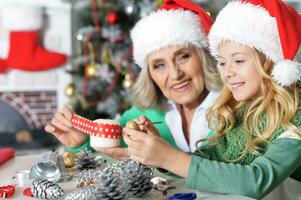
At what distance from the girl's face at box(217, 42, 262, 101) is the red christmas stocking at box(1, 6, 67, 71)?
2.58m

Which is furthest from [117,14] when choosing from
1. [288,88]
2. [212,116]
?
[288,88]

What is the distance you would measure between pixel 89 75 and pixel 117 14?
0.50m

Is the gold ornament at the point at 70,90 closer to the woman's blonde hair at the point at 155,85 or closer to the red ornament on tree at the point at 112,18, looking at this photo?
the red ornament on tree at the point at 112,18

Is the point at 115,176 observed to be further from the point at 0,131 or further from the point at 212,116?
the point at 0,131

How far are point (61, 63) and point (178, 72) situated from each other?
2225mm

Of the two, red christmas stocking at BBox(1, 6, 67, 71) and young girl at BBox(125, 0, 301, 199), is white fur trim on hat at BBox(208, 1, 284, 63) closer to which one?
young girl at BBox(125, 0, 301, 199)

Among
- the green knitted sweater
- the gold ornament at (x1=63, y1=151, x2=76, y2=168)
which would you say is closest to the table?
the gold ornament at (x1=63, y1=151, x2=76, y2=168)

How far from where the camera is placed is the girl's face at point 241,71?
1357 mm

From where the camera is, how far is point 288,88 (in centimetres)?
136

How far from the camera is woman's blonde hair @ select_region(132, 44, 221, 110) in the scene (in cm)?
182

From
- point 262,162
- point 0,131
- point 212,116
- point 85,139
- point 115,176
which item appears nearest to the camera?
point 115,176

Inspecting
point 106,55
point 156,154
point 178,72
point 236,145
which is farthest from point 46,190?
point 106,55

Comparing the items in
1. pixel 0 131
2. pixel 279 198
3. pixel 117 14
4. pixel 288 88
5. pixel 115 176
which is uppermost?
pixel 117 14

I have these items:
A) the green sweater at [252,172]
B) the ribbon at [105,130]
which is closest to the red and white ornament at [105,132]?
the ribbon at [105,130]
